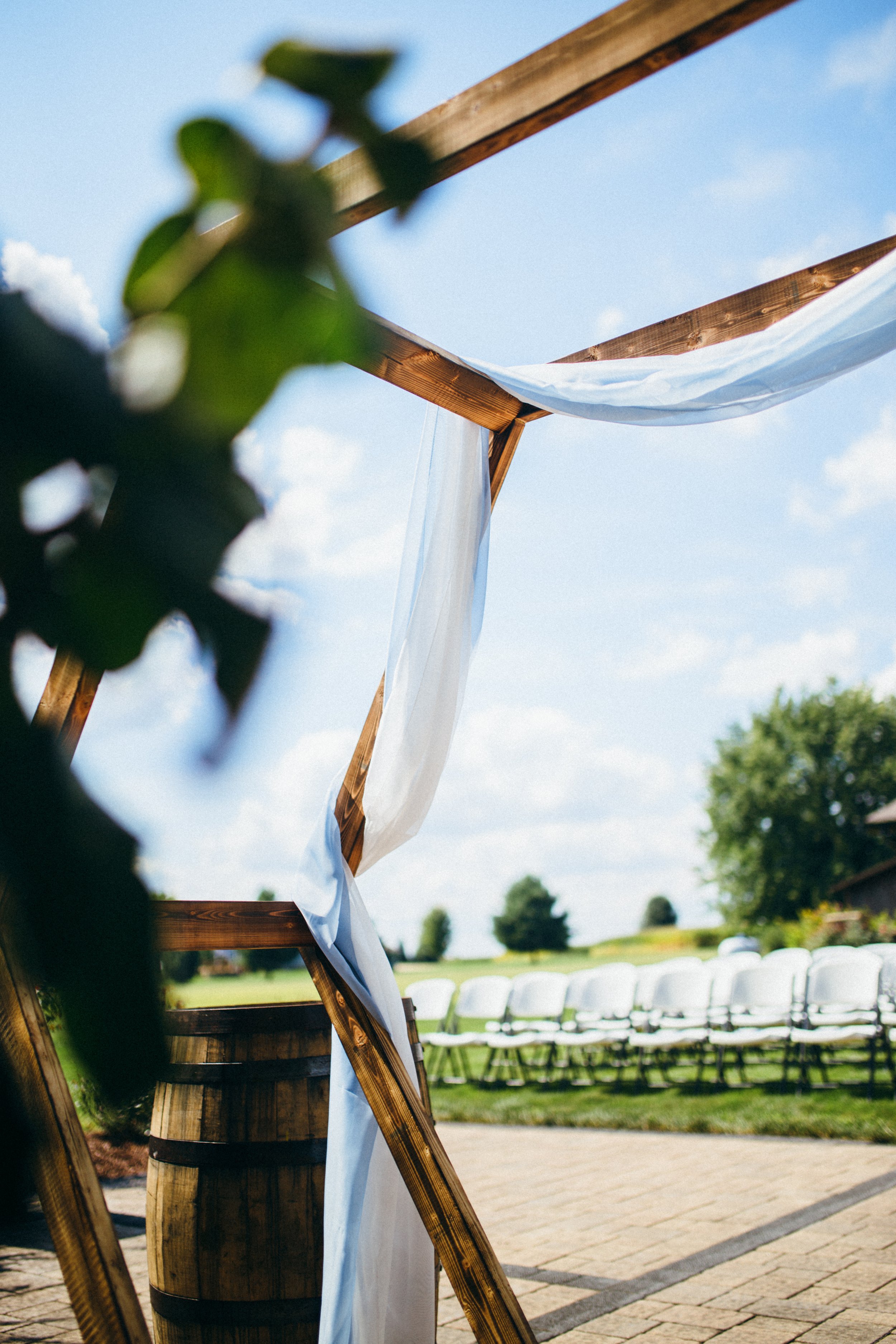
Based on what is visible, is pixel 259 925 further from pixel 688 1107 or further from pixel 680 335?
pixel 688 1107

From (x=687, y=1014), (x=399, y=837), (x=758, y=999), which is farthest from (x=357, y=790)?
(x=687, y=1014)

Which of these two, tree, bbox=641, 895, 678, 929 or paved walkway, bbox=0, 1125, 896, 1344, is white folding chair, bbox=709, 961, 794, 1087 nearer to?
paved walkway, bbox=0, 1125, 896, 1344

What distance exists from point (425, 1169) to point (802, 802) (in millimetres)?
35605

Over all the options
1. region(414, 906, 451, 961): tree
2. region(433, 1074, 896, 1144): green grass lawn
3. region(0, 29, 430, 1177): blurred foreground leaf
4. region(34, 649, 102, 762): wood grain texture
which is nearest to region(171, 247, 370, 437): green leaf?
region(0, 29, 430, 1177): blurred foreground leaf

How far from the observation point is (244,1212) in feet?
9.27

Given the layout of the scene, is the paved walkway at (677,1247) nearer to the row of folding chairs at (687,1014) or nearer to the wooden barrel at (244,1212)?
the wooden barrel at (244,1212)

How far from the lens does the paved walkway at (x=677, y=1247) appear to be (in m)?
3.59

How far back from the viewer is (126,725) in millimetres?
402

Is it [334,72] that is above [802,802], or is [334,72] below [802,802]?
below

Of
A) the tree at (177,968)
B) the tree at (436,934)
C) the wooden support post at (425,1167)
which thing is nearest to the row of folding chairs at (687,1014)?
the wooden support post at (425,1167)

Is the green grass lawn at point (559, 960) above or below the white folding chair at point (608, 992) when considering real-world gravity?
below

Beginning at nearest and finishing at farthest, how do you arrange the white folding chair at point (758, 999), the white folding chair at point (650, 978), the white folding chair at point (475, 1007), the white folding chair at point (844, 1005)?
the white folding chair at point (844, 1005), the white folding chair at point (758, 999), the white folding chair at point (650, 978), the white folding chair at point (475, 1007)

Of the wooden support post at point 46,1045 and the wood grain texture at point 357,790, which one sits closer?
the wooden support post at point 46,1045

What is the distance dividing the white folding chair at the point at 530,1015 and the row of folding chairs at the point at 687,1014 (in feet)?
0.04
